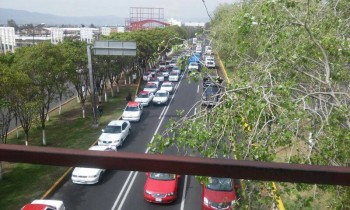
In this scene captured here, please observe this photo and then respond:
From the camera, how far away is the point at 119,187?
12539 mm

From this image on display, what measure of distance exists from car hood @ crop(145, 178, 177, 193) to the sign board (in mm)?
9726

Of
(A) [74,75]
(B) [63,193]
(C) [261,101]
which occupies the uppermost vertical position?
(C) [261,101]

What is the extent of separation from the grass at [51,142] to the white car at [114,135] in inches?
38.9

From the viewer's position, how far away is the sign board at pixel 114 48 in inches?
758

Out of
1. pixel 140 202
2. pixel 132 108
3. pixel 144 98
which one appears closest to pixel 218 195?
pixel 140 202

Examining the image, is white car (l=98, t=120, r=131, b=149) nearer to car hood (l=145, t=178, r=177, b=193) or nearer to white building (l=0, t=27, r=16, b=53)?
car hood (l=145, t=178, r=177, b=193)

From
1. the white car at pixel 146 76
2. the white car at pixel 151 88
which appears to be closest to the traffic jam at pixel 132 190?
the white car at pixel 151 88

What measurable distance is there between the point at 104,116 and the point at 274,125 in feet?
64.2

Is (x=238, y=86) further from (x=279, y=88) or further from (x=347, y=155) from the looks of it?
(x=347, y=155)

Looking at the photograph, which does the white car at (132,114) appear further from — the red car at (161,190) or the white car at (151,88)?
the red car at (161,190)

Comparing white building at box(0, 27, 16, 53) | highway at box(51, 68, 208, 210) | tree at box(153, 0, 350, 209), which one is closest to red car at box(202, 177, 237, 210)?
highway at box(51, 68, 208, 210)

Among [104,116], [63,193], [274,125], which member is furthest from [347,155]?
[104,116]

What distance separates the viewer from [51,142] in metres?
17.7

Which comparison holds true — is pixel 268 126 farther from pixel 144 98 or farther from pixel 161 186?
pixel 144 98
